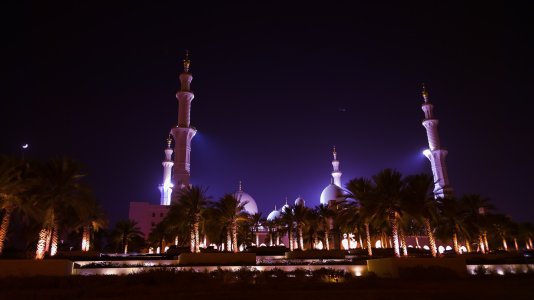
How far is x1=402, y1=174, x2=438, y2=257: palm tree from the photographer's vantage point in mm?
28031

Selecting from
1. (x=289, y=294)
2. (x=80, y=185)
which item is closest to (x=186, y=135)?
(x=80, y=185)

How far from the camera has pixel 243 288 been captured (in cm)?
1623

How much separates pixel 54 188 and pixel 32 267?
6.15m

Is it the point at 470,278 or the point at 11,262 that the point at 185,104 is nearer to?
the point at 11,262

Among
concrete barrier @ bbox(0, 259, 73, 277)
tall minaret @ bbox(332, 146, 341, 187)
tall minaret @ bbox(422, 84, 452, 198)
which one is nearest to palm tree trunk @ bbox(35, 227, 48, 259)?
concrete barrier @ bbox(0, 259, 73, 277)

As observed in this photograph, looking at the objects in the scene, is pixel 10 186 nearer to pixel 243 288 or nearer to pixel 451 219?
pixel 243 288

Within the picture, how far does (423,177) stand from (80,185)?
23489 mm

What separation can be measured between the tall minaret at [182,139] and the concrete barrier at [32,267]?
37273 millimetres

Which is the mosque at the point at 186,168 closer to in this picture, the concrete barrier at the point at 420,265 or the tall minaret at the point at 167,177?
the tall minaret at the point at 167,177

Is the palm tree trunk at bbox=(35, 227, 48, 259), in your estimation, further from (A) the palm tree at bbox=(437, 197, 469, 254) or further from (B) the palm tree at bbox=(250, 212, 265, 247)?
Result: (A) the palm tree at bbox=(437, 197, 469, 254)

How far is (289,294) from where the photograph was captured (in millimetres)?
14367

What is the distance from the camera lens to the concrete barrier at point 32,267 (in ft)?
64.1

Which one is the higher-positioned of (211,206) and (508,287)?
(211,206)

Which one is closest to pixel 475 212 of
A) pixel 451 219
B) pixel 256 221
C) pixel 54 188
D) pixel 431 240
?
pixel 451 219
